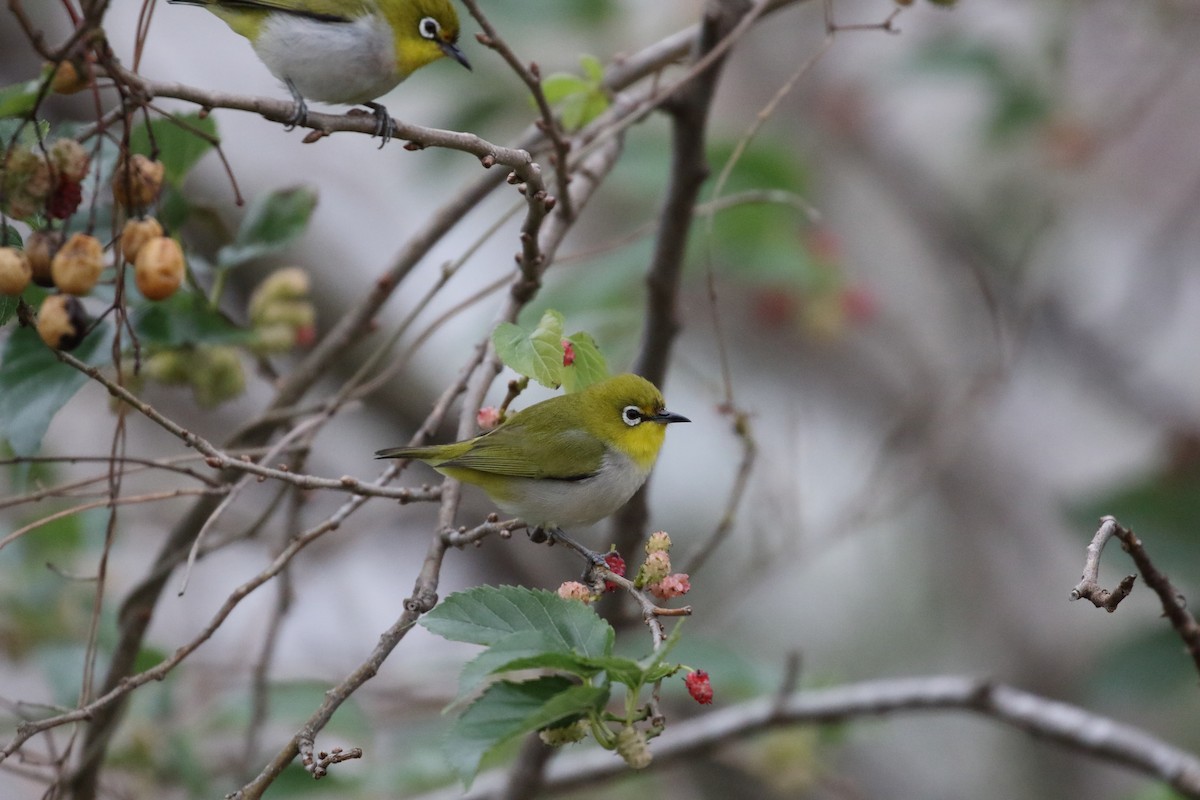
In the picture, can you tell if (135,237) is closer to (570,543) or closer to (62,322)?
(62,322)

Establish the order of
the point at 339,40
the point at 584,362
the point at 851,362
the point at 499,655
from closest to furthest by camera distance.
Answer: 1. the point at 499,655
2. the point at 584,362
3. the point at 339,40
4. the point at 851,362

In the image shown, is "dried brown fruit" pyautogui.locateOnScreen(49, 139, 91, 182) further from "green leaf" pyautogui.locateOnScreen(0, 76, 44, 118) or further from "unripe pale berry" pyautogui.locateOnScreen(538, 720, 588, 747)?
"unripe pale berry" pyautogui.locateOnScreen(538, 720, 588, 747)

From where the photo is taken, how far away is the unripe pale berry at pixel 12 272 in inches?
65.9

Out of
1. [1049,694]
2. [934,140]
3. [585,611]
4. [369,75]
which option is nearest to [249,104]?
[585,611]

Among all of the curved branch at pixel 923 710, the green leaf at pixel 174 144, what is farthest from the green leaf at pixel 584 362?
the curved branch at pixel 923 710

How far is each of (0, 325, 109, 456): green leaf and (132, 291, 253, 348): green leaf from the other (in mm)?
122

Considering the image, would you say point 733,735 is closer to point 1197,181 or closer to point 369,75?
point 369,75

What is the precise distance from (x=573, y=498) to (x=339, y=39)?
128cm

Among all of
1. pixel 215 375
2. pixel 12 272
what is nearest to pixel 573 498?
pixel 215 375

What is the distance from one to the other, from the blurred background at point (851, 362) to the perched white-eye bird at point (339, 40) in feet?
5.27

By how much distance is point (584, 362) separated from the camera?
2287mm

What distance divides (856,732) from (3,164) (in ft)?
11.8

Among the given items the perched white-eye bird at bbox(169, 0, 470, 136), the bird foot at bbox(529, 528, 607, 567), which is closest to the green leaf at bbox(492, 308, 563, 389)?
the bird foot at bbox(529, 528, 607, 567)

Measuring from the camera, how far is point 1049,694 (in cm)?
634
